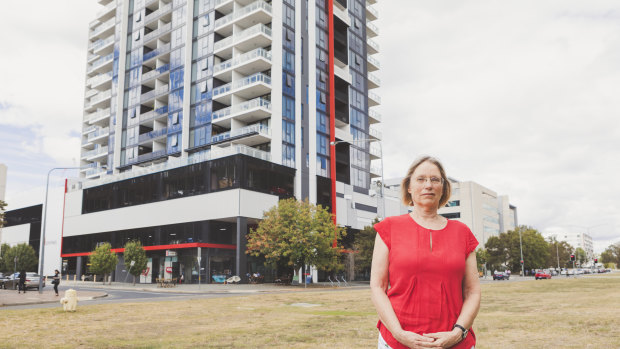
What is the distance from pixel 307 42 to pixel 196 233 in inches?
1095

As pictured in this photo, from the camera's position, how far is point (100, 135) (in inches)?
2960

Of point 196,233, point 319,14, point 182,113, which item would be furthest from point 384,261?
point 319,14

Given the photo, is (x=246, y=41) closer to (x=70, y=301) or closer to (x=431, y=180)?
(x=70, y=301)

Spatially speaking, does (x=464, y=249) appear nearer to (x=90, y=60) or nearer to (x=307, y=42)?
(x=307, y=42)

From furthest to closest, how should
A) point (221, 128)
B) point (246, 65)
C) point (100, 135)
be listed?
point (100, 135)
point (221, 128)
point (246, 65)

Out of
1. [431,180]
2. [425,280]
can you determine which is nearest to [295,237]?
[431,180]

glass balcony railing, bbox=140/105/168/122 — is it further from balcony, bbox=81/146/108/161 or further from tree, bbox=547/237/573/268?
tree, bbox=547/237/573/268

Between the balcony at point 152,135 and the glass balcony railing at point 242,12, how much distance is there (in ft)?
49.3

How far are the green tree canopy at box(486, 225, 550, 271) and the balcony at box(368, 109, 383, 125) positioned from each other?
40.5 m

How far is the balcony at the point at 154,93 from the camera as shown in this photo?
63906 millimetres

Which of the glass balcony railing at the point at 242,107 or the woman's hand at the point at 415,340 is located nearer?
the woman's hand at the point at 415,340

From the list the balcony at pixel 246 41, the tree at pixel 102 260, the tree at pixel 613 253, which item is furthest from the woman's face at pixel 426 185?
the tree at pixel 613 253

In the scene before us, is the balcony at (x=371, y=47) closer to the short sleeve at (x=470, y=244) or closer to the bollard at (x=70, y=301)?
the bollard at (x=70, y=301)

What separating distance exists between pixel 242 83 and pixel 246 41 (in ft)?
16.5
